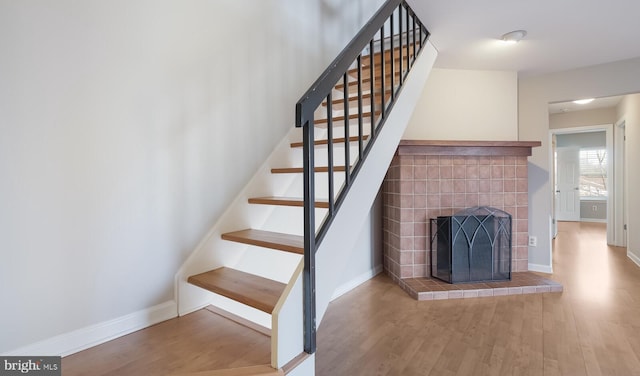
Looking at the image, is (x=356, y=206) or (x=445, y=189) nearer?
(x=356, y=206)

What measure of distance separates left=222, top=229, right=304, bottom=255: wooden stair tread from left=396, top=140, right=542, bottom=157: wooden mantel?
1.74m

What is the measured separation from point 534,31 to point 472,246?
1932 mm

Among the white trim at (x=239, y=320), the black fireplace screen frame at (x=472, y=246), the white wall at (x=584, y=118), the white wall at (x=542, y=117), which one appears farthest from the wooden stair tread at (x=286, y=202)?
the white wall at (x=584, y=118)

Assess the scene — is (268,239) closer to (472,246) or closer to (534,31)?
(472,246)

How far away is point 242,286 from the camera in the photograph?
1.62 meters

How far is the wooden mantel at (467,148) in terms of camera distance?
3.09 metres

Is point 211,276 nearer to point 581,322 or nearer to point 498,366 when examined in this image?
point 498,366

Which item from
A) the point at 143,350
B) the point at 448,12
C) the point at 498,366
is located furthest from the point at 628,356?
the point at 143,350

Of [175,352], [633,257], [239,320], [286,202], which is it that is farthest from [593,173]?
[175,352]

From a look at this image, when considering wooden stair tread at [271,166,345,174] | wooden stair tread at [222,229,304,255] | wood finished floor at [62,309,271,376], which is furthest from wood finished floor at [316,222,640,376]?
wooden stair tread at [271,166,345,174]

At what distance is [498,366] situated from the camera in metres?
1.74

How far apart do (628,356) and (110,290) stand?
2.91 metres

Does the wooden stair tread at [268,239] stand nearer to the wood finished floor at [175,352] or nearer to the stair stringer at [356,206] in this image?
the stair stringer at [356,206]

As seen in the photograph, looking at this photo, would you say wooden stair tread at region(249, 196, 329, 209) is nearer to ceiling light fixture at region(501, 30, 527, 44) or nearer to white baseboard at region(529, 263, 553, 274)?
ceiling light fixture at region(501, 30, 527, 44)
